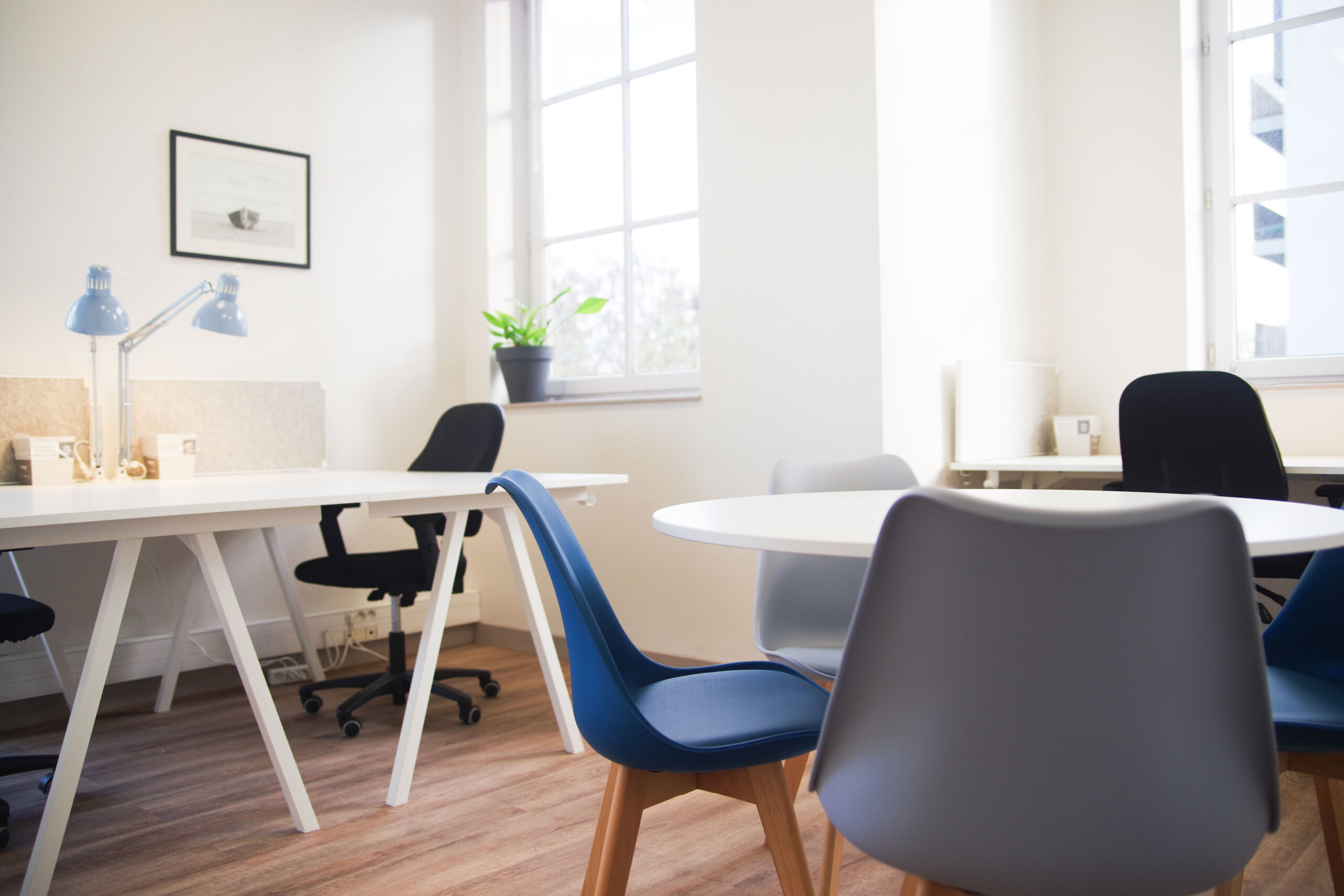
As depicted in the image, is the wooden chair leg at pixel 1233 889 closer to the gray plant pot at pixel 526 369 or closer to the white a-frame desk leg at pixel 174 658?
the white a-frame desk leg at pixel 174 658

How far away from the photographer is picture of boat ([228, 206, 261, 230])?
3.50 m

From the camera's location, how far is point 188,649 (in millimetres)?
3328

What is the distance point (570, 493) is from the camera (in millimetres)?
2771

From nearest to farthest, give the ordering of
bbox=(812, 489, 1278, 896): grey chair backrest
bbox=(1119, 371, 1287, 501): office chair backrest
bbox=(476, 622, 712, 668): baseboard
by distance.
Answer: bbox=(812, 489, 1278, 896): grey chair backrest < bbox=(1119, 371, 1287, 501): office chair backrest < bbox=(476, 622, 712, 668): baseboard

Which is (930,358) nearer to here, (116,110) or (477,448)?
(477,448)

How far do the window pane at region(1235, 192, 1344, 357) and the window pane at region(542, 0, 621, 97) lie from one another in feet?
8.19

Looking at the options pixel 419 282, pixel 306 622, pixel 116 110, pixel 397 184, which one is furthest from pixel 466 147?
pixel 306 622

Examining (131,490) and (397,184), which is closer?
(131,490)

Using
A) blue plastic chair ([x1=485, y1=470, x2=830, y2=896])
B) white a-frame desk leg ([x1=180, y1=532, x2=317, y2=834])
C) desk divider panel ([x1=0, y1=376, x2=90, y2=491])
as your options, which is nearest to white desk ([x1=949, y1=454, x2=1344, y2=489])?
blue plastic chair ([x1=485, y1=470, x2=830, y2=896])

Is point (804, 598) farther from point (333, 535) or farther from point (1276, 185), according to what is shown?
point (1276, 185)

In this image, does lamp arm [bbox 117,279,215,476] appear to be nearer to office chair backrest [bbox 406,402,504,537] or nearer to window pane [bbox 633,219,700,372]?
office chair backrest [bbox 406,402,504,537]

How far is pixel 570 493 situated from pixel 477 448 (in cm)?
70

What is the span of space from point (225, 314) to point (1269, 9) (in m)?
3.56

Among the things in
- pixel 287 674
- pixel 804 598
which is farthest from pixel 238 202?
pixel 804 598
